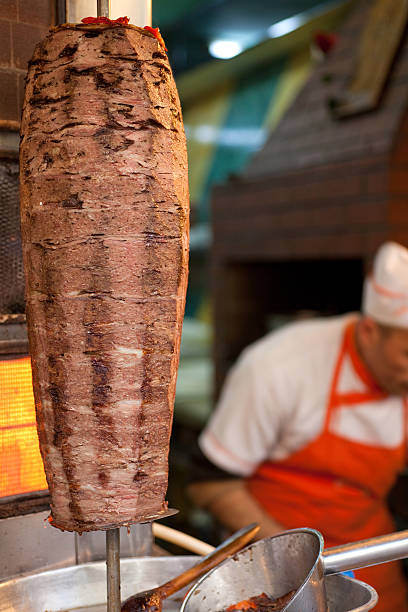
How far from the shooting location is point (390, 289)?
1811mm

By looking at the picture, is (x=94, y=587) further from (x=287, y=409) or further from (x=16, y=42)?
(x=287, y=409)

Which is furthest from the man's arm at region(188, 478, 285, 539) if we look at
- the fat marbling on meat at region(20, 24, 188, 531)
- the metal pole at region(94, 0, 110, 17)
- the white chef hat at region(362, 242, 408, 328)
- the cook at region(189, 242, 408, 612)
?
the metal pole at region(94, 0, 110, 17)

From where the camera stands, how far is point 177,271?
0.57 m

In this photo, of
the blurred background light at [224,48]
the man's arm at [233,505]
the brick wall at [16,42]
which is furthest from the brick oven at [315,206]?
the brick wall at [16,42]

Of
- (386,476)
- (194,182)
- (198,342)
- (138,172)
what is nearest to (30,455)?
(138,172)

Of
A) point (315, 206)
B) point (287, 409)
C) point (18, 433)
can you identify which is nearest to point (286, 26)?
point (315, 206)

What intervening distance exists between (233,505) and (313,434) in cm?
30

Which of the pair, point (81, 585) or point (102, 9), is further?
point (81, 585)

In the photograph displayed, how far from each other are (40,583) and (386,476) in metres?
1.53

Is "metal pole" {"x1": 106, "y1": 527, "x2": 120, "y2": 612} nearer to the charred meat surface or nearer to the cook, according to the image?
the charred meat surface

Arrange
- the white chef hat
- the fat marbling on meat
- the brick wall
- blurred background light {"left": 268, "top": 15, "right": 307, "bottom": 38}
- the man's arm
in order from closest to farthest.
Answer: the fat marbling on meat → the brick wall → the white chef hat → the man's arm → blurred background light {"left": 268, "top": 15, "right": 307, "bottom": 38}

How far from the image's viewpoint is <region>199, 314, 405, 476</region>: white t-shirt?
1.92m

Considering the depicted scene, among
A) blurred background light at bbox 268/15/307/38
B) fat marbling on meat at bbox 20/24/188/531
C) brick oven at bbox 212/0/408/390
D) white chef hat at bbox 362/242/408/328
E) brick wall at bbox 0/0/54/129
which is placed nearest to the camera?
fat marbling on meat at bbox 20/24/188/531

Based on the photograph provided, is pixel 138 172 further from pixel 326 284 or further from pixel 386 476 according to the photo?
pixel 326 284
